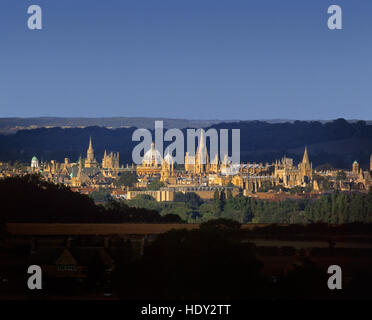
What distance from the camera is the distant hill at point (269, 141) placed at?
72750 millimetres

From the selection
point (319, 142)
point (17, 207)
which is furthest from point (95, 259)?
point (319, 142)

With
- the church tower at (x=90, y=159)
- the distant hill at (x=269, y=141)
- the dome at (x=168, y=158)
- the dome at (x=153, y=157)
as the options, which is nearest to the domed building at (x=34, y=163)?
the distant hill at (x=269, y=141)

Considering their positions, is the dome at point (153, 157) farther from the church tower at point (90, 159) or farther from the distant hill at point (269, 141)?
the church tower at point (90, 159)

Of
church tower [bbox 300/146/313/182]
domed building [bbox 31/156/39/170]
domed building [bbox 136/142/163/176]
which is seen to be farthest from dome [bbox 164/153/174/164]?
domed building [bbox 31/156/39/170]

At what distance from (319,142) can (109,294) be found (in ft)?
209

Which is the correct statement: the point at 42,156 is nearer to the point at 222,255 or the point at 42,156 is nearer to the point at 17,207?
the point at 17,207

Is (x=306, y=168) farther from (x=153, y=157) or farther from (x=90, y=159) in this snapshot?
(x=90, y=159)

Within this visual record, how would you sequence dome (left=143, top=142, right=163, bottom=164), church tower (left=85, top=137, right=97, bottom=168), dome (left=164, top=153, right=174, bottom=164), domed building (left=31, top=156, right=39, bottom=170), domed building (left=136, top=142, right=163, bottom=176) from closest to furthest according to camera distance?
1. domed building (left=31, top=156, right=39, bottom=170)
2. domed building (left=136, top=142, right=163, bottom=176)
3. dome (left=164, top=153, right=174, bottom=164)
4. dome (left=143, top=142, right=163, bottom=164)
5. church tower (left=85, top=137, right=97, bottom=168)

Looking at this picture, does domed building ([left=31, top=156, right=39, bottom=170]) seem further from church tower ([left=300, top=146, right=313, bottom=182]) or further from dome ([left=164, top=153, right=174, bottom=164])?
church tower ([left=300, top=146, right=313, bottom=182])

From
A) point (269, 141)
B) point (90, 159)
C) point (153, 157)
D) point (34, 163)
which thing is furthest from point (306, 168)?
point (34, 163)

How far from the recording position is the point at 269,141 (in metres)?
78.9

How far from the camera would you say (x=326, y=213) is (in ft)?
131

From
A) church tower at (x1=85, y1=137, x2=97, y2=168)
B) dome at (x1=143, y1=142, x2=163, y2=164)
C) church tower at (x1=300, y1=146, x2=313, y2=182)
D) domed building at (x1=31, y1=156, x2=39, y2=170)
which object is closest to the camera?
domed building at (x1=31, y1=156, x2=39, y2=170)

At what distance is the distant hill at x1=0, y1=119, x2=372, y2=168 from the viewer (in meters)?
72.8
